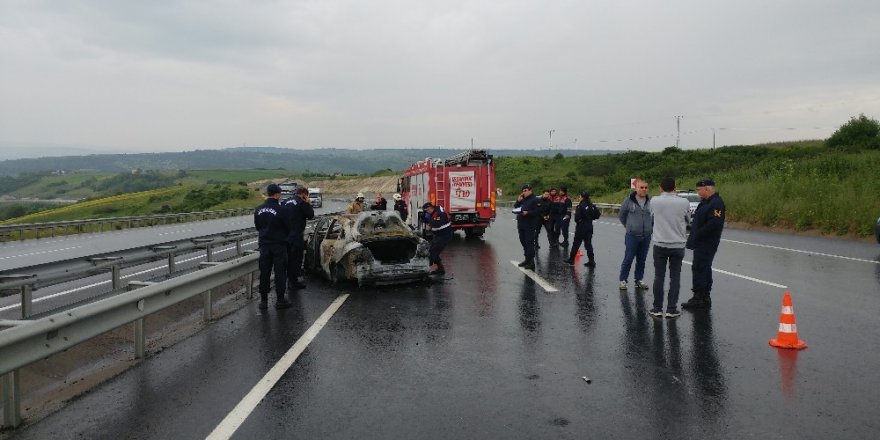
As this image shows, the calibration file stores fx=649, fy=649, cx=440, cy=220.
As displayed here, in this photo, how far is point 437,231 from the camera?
41.5 ft

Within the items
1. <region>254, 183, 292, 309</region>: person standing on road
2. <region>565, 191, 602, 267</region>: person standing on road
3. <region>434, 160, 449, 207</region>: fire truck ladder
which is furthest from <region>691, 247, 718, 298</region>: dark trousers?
<region>434, 160, 449, 207</region>: fire truck ladder

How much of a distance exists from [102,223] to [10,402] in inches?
1243

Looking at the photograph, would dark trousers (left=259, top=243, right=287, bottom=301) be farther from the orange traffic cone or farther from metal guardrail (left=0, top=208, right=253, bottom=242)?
metal guardrail (left=0, top=208, right=253, bottom=242)

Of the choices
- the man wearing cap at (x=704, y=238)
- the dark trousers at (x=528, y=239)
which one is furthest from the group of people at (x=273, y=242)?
the man wearing cap at (x=704, y=238)

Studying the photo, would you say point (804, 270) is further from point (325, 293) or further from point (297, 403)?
point (297, 403)

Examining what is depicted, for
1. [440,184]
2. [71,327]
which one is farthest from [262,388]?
[440,184]

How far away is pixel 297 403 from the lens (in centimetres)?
524

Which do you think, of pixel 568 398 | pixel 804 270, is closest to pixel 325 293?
pixel 568 398

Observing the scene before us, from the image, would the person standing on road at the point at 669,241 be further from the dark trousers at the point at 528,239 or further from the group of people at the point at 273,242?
the group of people at the point at 273,242

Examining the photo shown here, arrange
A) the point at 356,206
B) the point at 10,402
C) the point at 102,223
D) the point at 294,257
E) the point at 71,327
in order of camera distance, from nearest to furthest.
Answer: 1. the point at 10,402
2. the point at 71,327
3. the point at 294,257
4. the point at 356,206
5. the point at 102,223

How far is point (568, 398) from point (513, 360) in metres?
1.24

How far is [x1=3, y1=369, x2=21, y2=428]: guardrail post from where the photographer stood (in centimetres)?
483

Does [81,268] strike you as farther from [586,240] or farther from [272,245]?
[586,240]

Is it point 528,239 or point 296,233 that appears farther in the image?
point 528,239
